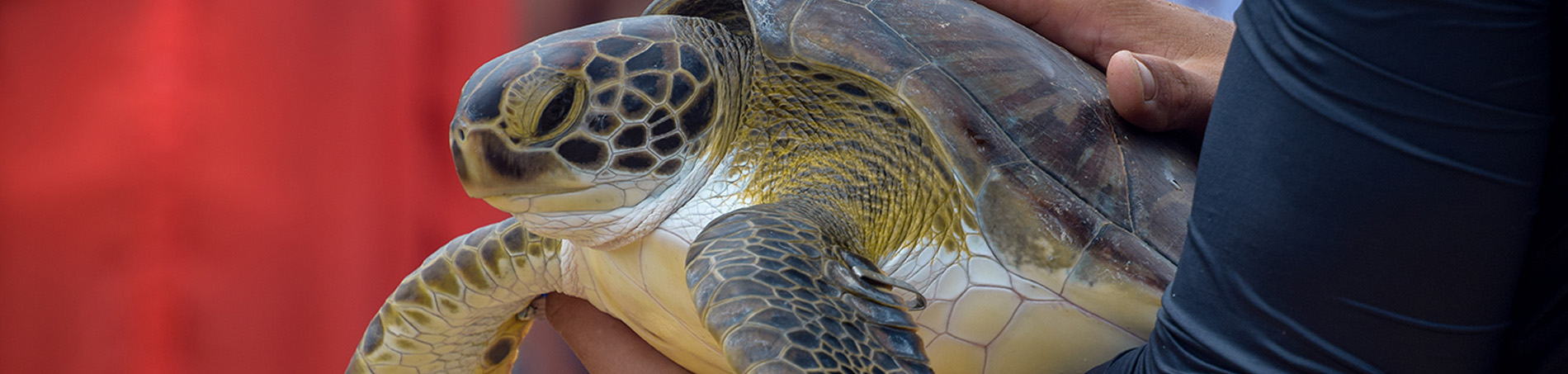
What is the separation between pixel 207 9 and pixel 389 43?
0.27 meters

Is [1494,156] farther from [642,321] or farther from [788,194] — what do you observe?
[642,321]

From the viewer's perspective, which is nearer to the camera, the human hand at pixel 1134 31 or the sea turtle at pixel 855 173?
the sea turtle at pixel 855 173

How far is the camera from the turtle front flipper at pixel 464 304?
2.73 feet

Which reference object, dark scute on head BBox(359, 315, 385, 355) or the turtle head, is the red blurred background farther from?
the turtle head

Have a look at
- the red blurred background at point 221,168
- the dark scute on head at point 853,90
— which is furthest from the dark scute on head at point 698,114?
the red blurred background at point 221,168

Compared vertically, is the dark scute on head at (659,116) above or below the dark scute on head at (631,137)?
above

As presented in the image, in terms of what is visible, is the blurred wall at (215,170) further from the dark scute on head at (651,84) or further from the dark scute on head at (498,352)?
the dark scute on head at (651,84)

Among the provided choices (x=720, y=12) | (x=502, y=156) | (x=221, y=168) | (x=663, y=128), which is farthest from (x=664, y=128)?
(x=221, y=168)

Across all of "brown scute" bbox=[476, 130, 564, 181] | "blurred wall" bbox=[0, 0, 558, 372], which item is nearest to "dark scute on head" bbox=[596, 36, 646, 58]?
"brown scute" bbox=[476, 130, 564, 181]

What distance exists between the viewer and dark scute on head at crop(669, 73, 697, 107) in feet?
2.16

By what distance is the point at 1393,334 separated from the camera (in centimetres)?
37

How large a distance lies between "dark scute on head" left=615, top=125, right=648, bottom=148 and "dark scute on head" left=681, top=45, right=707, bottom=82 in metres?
0.06

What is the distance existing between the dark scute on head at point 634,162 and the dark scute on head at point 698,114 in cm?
4

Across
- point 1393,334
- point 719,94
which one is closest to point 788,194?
point 719,94
